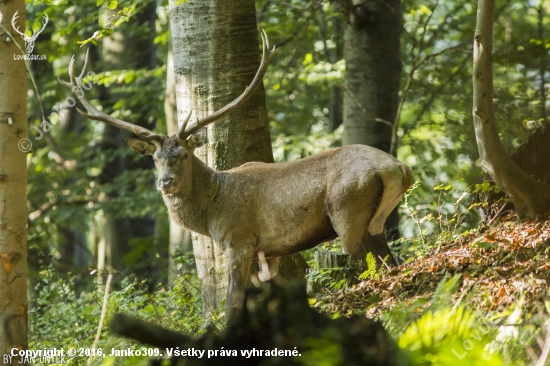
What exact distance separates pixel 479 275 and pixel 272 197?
1861 millimetres

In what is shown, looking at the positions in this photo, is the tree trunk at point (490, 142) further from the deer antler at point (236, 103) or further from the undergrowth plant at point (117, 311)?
the undergrowth plant at point (117, 311)

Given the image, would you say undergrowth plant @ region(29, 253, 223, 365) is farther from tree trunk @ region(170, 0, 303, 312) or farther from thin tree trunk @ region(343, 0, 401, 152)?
thin tree trunk @ region(343, 0, 401, 152)

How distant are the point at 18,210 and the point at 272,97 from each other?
1235cm

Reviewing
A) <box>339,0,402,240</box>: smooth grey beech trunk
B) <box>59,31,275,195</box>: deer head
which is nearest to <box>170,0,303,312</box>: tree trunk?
<box>59,31,275,195</box>: deer head

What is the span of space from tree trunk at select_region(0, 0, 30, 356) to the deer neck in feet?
6.39

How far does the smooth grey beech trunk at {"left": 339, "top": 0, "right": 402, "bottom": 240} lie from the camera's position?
1049 cm

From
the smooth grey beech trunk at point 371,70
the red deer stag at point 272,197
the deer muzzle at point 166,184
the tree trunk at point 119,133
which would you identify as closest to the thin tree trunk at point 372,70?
the smooth grey beech trunk at point 371,70

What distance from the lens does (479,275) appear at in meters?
4.75

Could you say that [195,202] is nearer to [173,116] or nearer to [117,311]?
[117,311]

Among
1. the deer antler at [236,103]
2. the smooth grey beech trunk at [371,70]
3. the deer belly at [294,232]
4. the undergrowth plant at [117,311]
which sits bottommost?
the undergrowth plant at [117,311]

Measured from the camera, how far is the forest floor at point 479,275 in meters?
4.17

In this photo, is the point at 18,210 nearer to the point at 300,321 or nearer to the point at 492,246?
the point at 300,321

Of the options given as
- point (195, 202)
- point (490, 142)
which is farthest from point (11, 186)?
point (490, 142)

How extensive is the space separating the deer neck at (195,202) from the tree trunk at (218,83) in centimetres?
63
